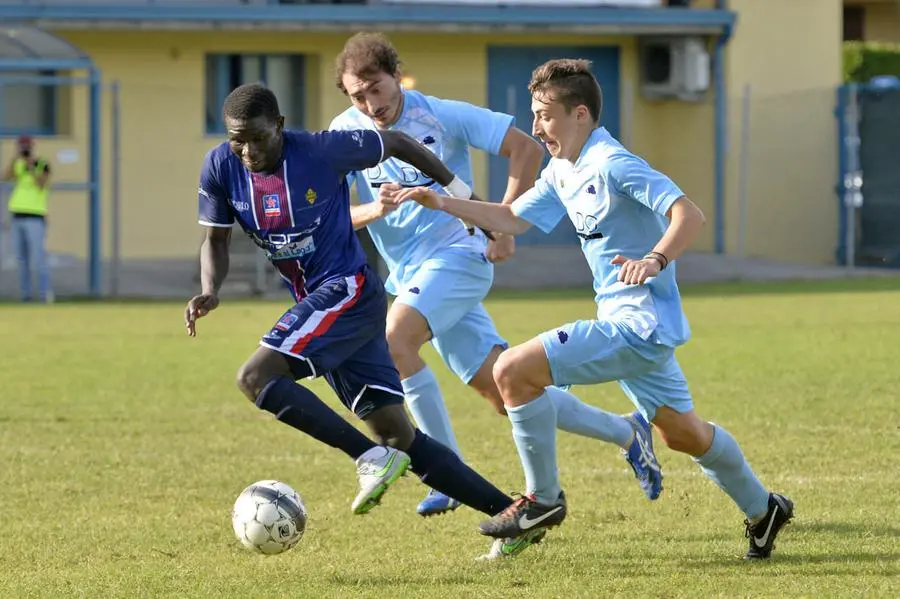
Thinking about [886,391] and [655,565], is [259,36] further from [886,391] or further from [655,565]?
[655,565]

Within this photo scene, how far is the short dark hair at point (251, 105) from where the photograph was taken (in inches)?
224

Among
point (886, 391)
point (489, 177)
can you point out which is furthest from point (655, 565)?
point (489, 177)

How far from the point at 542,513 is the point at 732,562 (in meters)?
0.68

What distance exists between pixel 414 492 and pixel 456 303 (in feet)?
3.36

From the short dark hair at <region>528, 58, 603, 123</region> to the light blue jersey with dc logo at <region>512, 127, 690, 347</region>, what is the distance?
0.14 m

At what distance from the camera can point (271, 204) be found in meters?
5.85

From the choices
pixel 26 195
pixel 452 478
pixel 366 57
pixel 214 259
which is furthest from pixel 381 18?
pixel 452 478

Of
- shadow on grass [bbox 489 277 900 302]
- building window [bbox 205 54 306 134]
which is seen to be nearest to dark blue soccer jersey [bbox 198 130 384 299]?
shadow on grass [bbox 489 277 900 302]

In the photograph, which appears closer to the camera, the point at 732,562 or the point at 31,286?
the point at 732,562

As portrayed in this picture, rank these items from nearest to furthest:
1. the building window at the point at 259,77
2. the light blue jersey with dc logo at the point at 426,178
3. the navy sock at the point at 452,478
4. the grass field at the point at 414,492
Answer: the grass field at the point at 414,492 → the navy sock at the point at 452,478 → the light blue jersey with dc logo at the point at 426,178 → the building window at the point at 259,77

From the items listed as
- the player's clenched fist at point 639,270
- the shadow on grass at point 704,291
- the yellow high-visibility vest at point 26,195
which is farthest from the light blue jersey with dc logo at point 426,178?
the yellow high-visibility vest at point 26,195

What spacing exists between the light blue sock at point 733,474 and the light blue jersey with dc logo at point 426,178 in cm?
182

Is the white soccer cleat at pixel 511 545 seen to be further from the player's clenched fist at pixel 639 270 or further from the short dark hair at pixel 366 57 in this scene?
the short dark hair at pixel 366 57

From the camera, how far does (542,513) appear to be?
570cm
